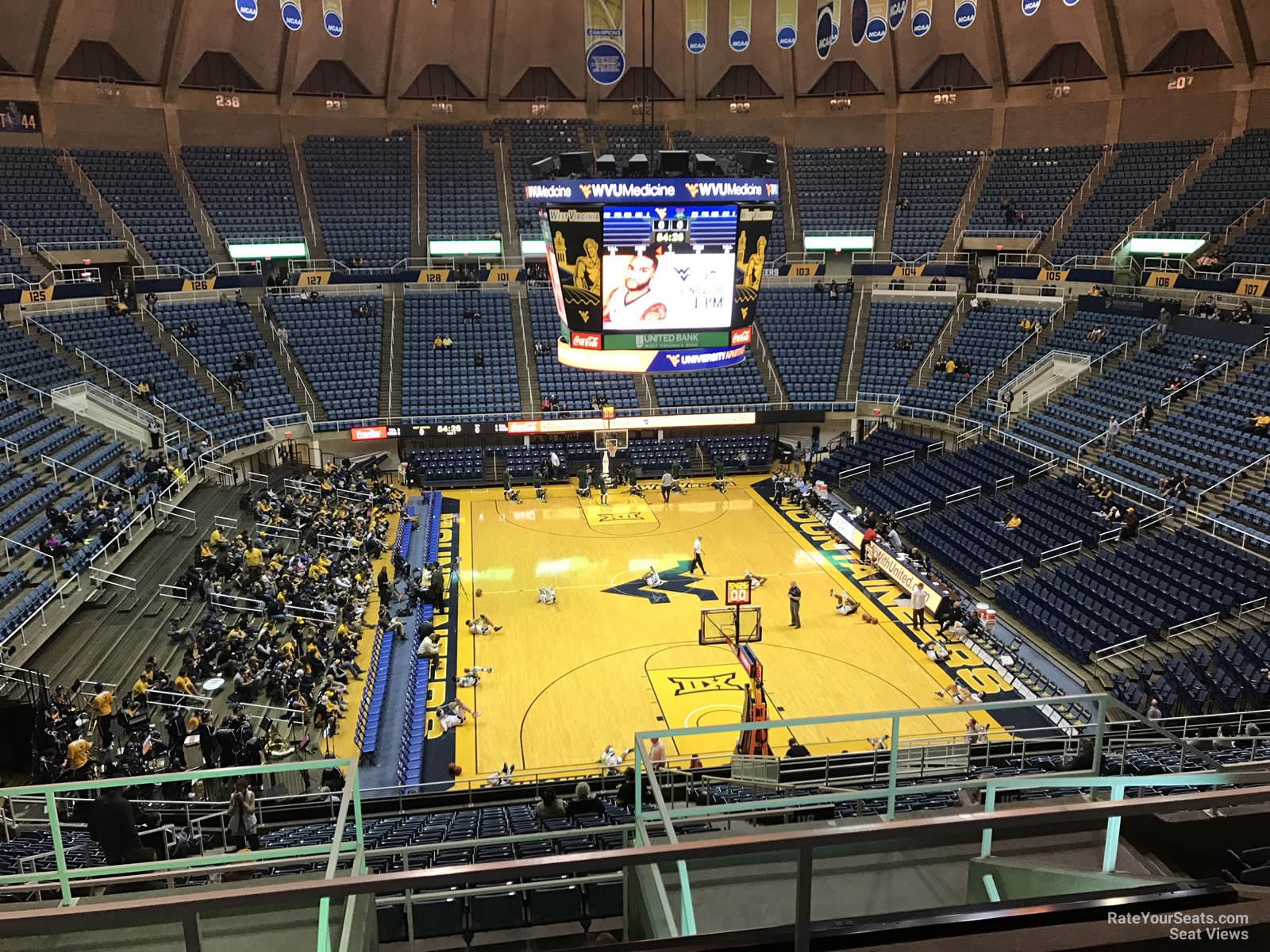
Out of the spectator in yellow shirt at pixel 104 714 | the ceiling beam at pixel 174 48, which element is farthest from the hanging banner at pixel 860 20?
the spectator in yellow shirt at pixel 104 714

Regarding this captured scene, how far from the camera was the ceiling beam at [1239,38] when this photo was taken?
35.7 m

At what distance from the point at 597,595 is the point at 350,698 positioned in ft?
25.3

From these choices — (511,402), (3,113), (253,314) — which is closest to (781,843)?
(511,402)

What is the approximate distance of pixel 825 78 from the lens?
1868 inches

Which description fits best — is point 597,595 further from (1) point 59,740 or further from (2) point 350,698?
(1) point 59,740

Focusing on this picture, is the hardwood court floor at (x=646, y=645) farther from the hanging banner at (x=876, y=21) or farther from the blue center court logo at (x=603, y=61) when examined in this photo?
the hanging banner at (x=876, y=21)

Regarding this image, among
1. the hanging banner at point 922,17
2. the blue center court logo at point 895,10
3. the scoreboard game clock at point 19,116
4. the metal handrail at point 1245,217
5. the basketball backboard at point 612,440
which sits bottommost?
the basketball backboard at point 612,440

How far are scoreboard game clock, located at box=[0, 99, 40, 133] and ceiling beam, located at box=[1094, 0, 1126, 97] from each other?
45904 millimetres

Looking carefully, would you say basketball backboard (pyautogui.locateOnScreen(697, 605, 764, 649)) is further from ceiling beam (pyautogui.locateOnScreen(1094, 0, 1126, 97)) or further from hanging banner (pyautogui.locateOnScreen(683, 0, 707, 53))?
ceiling beam (pyautogui.locateOnScreen(1094, 0, 1126, 97))

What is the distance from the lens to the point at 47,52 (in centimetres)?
3691

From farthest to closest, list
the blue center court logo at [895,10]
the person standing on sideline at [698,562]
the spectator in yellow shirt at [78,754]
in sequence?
1. the blue center court logo at [895,10]
2. the person standing on sideline at [698,562]
3. the spectator in yellow shirt at [78,754]

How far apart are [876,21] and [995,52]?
53.9 ft

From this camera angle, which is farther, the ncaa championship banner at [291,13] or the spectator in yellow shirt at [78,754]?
the ncaa championship banner at [291,13]

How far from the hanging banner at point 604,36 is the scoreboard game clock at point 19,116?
25251mm
